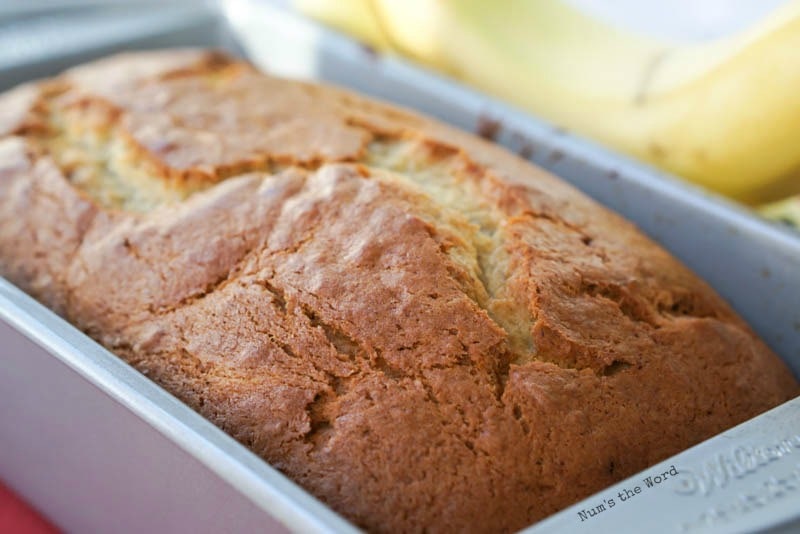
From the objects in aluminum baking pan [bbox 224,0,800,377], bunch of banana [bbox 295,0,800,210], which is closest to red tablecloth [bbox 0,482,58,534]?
aluminum baking pan [bbox 224,0,800,377]

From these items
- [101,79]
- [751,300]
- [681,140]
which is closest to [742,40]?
[681,140]

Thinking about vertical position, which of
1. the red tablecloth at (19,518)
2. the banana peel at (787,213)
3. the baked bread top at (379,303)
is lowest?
the red tablecloth at (19,518)

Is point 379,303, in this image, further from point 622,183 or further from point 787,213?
point 787,213

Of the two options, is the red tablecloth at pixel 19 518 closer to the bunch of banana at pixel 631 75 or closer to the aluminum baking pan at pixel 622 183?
the aluminum baking pan at pixel 622 183

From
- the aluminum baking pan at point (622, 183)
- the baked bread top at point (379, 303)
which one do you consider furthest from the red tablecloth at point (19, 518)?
the aluminum baking pan at point (622, 183)

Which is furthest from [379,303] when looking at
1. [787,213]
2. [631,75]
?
[631,75]

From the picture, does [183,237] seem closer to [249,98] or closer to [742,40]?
[249,98]
